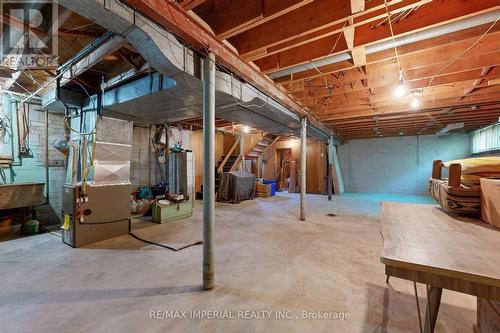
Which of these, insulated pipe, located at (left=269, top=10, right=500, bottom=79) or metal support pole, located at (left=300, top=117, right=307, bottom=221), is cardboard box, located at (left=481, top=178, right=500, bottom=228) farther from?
metal support pole, located at (left=300, top=117, right=307, bottom=221)

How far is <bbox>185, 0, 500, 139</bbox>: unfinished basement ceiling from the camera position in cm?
183

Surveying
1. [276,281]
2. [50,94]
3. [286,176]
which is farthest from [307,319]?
[286,176]

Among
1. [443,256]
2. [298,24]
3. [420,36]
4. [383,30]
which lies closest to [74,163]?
[298,24]

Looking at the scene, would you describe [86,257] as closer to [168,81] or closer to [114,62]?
[168,81]

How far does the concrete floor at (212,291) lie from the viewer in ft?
5.08

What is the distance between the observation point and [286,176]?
32.1ft

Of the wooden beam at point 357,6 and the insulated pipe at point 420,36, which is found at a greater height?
the insulated pipe at point 420,36

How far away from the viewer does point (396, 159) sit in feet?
27.7

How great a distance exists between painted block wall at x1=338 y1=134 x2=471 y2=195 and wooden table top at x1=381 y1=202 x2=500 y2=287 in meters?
8.43

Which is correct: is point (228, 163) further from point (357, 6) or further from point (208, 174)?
point (357, 6)

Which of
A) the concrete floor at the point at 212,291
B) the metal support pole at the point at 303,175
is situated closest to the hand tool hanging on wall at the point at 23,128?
the concrete floor at the point at 212,291

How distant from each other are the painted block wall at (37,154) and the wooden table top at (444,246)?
5.28m

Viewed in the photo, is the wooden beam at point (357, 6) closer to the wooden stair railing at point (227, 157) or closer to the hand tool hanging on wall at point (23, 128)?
the hand tool hanging on wall at point (23, 128)

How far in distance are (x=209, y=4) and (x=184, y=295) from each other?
278 centimetres
